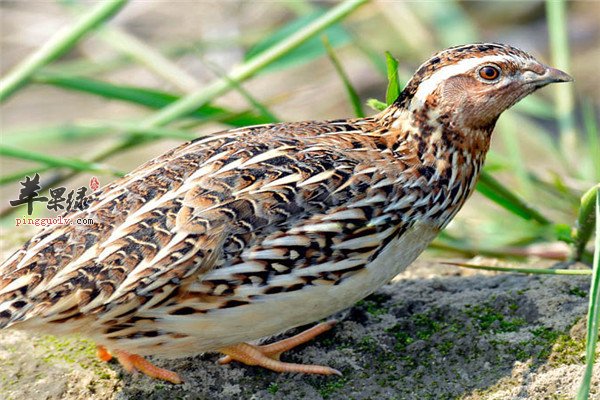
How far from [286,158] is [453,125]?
849mm

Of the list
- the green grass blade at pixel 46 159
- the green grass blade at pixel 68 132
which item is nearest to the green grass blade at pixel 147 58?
the green grass blade at pixel 68 132

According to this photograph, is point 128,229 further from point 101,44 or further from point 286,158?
point 101,44

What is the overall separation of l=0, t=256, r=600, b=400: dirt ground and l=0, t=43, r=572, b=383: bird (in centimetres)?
10

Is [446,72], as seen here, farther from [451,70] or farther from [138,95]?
[138,95]

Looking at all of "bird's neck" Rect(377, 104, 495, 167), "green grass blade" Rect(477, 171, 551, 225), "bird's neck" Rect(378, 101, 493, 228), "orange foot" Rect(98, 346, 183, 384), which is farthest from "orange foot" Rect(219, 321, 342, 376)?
"green grass blade" Rect(477, 171, 551, 225)

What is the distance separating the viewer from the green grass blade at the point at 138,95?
18.4 ft

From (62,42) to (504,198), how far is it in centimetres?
268

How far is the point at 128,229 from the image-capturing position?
12.9 feet

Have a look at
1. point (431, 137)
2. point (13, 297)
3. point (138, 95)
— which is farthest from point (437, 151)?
point (138, 95)

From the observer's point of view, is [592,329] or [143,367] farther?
[143,367]

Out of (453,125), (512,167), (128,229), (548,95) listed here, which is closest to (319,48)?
(512,167)

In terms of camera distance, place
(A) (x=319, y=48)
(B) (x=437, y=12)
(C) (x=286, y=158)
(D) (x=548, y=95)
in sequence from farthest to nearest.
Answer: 1. (D) (x=548, y=95)
2. (B) (x=437, y=12)
3. (A) (x=319, y=48)
4. (C) (x=286, y=158)

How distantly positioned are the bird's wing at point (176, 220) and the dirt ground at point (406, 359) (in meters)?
0.59

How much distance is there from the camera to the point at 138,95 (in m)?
5.74
